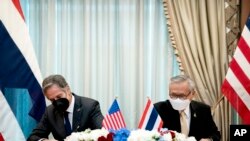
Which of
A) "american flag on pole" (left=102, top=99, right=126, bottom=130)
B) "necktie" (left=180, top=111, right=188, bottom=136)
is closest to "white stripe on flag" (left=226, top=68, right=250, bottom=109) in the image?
"necktie" (left=180, top=111, right=188, bottom=136)

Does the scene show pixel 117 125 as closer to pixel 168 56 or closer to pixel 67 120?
pixel 67 120

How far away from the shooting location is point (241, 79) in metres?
4.11

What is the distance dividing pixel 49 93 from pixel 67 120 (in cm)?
28

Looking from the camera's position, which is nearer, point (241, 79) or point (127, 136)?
point (127, 136)

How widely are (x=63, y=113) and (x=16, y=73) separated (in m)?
0.75

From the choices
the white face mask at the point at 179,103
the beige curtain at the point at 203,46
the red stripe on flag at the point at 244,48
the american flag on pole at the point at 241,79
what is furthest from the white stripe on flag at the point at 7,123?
the red stripe on flag at the point at 244,48

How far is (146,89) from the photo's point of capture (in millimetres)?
4770

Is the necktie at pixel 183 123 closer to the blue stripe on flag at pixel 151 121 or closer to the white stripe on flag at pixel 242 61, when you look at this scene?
the blue stripe on flag at pixel 151 121

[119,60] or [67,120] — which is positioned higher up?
[119,60]

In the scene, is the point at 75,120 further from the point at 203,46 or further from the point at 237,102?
the point at 203,46

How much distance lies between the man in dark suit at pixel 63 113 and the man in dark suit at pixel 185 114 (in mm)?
610

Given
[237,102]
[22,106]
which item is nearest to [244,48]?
[237,102]

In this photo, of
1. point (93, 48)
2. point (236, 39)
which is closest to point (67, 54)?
point (93, 48)

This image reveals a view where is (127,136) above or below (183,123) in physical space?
above
